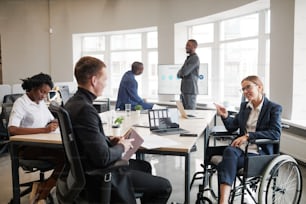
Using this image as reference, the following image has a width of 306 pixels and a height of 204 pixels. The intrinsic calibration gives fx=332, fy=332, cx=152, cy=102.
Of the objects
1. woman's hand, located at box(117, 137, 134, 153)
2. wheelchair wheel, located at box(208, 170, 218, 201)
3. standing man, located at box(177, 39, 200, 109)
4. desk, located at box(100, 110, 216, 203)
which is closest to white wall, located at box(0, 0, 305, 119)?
standing man, located at box(177, 39, 200, 109)

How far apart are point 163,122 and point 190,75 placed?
2.20 metres

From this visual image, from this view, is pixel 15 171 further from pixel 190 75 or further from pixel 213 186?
pixel 190 75

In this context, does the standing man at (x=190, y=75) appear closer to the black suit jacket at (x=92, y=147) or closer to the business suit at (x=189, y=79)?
the business suit at (x=189, y=79)

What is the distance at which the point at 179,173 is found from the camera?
11.9 ft

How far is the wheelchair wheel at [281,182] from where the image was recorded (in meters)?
2.30

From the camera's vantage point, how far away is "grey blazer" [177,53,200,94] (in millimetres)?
4566

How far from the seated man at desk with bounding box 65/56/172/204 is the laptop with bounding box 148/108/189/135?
61 centimetres

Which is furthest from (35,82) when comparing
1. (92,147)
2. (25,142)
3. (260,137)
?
(260,137)

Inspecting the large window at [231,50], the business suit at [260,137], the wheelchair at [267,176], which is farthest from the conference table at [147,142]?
the large window at [231,50]

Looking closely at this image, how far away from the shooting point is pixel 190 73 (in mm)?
4668

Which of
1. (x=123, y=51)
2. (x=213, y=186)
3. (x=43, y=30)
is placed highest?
(x=43, y=30)

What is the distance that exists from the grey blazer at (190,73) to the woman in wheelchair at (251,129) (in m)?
1.92

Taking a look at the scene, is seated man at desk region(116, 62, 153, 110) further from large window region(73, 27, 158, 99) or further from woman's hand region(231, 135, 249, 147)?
large window region(73, 27, 158, 99)

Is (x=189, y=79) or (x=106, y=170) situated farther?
(x=189, y=79)
